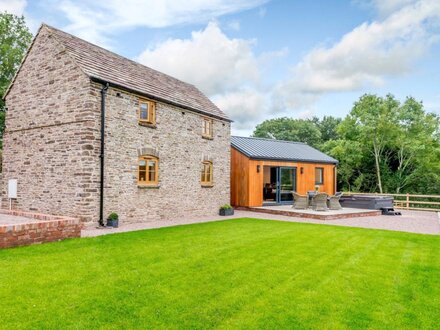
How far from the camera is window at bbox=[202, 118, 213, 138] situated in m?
16.0

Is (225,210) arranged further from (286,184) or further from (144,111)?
(286,184)

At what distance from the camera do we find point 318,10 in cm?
1343

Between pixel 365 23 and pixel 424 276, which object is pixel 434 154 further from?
pixel 424 276

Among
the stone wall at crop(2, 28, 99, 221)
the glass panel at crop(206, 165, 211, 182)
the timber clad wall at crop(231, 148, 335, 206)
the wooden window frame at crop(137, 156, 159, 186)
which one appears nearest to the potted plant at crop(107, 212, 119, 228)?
the stone wall at crop(2, 28, 99, 221)

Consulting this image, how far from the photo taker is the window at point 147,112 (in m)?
12.6

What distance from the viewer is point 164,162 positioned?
13391 mm

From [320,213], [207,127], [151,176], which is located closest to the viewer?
[151,176]

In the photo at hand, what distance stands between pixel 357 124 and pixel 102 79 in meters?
26.4

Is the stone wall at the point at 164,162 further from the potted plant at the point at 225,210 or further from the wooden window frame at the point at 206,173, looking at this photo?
the potted plant at the point at 225,210

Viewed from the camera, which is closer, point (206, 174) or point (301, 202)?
point (206, 174)

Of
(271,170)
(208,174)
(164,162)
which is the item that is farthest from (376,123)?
(164,162)

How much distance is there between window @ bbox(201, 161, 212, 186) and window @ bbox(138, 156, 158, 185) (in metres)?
3.24

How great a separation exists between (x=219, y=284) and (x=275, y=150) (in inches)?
631

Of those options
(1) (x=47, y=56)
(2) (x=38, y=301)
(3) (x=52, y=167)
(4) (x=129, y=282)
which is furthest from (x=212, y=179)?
(2) (x=38, y=301)
